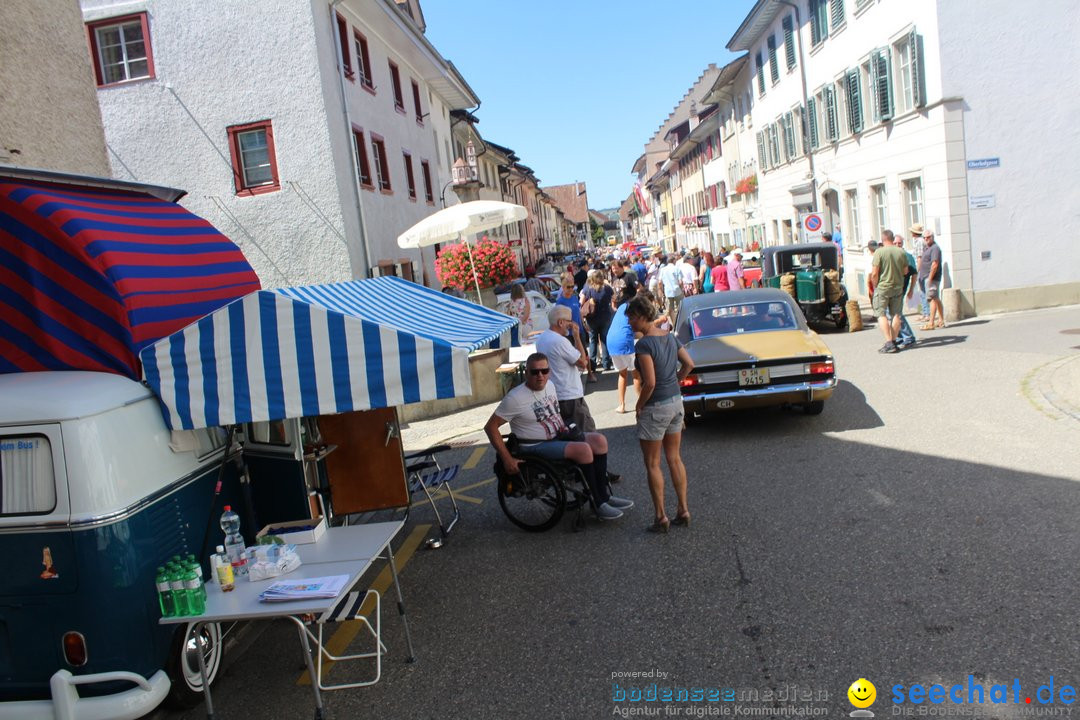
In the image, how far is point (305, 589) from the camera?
4332 millimetres

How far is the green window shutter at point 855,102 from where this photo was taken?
2145 centimetres

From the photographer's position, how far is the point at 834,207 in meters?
26.7

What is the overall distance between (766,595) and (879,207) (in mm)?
19017

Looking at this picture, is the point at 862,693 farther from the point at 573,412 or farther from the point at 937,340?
the point at 937,340

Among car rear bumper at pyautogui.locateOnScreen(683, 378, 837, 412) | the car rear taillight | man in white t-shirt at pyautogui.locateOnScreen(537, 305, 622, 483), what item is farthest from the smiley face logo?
car rear bumper at pyautogui.locateOnScreen(683, 378, 837, 412)

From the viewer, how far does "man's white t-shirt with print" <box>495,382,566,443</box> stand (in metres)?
6.82

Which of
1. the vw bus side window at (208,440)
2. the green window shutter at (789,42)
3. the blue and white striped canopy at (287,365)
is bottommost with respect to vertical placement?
the vw bus side window at (208,440)

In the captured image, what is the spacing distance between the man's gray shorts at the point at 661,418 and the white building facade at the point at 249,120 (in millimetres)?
12813

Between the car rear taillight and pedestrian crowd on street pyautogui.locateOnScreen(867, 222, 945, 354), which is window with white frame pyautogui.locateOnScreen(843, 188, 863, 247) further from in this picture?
the car rear taillight

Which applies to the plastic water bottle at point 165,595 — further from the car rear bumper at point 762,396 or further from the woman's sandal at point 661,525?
the car rear bumper at point 762,396

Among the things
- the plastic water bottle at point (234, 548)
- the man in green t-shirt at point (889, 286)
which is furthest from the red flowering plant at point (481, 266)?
the plastic water bottle at point (234, 548)

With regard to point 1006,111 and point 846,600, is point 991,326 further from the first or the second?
point 846,600

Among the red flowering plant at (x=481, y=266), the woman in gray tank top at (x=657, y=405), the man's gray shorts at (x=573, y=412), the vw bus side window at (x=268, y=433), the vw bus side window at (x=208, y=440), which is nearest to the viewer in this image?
the vw bus side window at (x=208, y=440)

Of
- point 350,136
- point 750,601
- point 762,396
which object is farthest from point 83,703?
point 350,136
